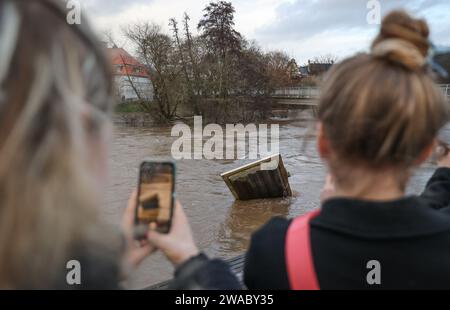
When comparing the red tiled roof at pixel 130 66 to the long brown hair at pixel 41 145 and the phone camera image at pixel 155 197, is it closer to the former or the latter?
the phone camera image at pixel 155 197

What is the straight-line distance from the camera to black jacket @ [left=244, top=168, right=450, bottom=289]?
1220 mm

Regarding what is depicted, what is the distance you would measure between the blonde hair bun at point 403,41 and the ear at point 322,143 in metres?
0.27

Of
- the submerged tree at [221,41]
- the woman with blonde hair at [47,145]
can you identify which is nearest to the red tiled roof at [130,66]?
the submerged tree at [221,41]

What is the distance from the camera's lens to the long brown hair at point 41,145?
756 mm

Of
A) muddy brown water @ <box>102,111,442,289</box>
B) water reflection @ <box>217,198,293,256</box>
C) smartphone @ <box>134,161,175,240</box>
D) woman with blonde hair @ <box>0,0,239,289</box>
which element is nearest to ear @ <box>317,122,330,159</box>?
smartphone @ <box>134,161,175,240</box>

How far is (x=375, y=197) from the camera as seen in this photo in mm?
1273

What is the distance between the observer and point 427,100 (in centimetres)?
121

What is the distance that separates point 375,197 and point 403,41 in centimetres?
48

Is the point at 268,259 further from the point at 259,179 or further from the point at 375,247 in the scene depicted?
the point at 259,179

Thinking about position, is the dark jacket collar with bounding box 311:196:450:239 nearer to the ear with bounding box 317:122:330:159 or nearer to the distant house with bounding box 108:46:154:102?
the ear with bounding box 317:122:330:159

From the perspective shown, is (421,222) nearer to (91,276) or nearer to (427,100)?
(427,100)

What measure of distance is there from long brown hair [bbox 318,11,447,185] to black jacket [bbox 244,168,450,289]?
13 cm

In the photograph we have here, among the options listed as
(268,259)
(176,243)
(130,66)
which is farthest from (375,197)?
(130,66)
